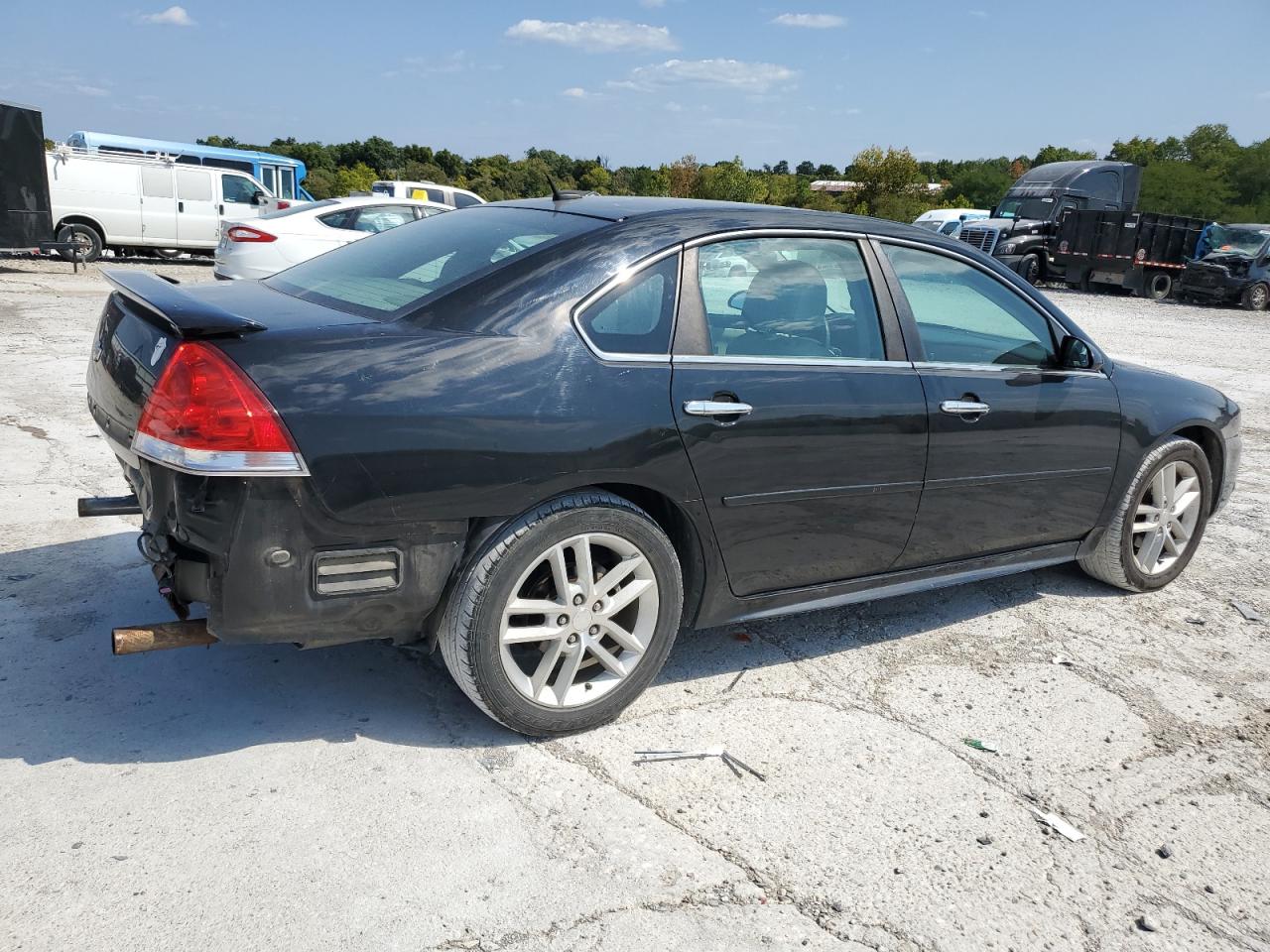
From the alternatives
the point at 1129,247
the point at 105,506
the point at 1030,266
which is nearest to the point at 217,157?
the point at 1030,266

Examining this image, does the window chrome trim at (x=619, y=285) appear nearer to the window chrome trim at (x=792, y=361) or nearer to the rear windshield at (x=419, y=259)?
the window chrome trim at (x=792, y=361)

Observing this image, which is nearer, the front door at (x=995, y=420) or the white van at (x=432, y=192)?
the front door at (x=995, y=420)

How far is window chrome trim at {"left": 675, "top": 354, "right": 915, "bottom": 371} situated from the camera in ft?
10.7

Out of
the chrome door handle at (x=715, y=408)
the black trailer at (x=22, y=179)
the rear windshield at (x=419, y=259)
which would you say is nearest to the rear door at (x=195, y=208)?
the black trailer at (x=22, y=179)

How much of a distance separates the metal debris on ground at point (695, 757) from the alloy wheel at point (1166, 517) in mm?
2618

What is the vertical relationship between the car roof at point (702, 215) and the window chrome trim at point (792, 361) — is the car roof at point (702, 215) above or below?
above

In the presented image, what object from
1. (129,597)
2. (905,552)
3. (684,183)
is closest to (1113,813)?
(905,552)

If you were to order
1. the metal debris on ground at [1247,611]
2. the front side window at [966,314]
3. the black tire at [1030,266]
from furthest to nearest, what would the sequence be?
the black tire at [1030,266], the metal debris on ground at [1247,611], the front side window at [966,314]

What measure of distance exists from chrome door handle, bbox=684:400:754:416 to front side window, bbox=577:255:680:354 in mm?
191

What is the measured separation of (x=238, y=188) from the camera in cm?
2056

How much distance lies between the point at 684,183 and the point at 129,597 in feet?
263

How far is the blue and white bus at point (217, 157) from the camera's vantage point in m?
28.1

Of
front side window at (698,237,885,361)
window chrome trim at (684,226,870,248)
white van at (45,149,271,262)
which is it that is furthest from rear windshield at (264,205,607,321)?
white van at (45,149,271,262)

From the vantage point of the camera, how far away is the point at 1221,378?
1232 centimetres
